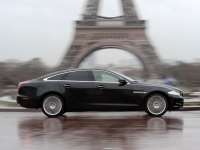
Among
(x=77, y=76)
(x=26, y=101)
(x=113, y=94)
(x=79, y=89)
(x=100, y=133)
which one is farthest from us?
(x=77, y=76)

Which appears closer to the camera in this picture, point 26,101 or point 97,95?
point 97,95

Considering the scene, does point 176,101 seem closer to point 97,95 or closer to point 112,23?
point 97,95

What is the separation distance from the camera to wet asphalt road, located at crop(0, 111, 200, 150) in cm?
608

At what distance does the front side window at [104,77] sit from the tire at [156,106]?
1.04 metres

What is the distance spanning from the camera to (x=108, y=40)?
2024 inches

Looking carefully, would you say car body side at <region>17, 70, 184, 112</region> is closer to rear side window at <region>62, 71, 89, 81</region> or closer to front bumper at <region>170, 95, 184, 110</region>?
front bumper at <region>170, 95, 184, 110</region>

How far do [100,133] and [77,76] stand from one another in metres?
3.35

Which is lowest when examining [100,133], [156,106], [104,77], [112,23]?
[100,133]

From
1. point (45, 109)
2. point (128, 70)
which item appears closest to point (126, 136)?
point (45, 109)

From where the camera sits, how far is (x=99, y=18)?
54.0 meters

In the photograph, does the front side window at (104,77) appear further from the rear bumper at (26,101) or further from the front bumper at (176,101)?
the rear bumper at (26,101)

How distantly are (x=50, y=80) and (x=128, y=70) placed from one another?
3373 centimetres

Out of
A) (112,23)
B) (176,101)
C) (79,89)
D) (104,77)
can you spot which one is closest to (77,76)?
(79,89)

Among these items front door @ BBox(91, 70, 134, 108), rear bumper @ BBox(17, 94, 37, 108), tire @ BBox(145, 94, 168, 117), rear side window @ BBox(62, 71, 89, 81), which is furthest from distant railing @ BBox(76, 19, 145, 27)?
tire @ BBox(145, 94, 168, 117)
